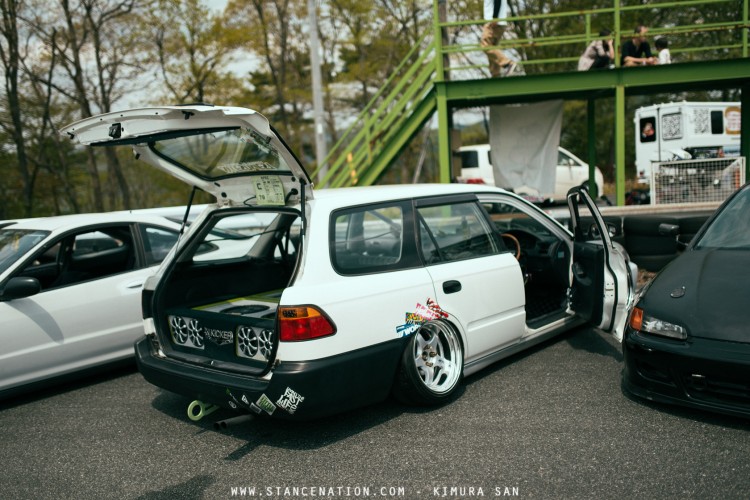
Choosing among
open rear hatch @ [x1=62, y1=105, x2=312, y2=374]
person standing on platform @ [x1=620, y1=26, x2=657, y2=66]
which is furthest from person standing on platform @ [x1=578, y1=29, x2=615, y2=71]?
open rear hatch @ [x1=62, y1=105, x2=312, y2=374]

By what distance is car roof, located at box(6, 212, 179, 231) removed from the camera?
5465mm

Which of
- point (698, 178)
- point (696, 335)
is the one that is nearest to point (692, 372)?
point (696, 335)

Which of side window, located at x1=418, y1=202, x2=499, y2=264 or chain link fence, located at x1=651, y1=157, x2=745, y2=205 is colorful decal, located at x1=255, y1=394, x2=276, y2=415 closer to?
side window, located at x1=418, y1=202, x2=499, y2=264

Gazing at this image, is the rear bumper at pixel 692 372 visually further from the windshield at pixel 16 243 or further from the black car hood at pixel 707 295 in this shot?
the windshield at pixel 16 243

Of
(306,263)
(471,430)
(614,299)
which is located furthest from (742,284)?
(306,263)

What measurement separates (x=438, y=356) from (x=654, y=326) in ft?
4.65

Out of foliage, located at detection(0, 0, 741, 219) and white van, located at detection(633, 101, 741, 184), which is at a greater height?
foliage, located at detection(0, 0, 741, 219)

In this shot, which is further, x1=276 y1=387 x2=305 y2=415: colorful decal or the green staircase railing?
the green staircase railing

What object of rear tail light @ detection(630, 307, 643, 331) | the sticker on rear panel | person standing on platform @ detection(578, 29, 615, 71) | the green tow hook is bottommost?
the green tow hook

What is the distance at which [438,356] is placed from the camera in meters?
4.44

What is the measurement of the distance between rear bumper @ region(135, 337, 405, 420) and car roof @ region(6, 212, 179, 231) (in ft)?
6.77

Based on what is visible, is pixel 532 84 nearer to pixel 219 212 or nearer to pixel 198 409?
pixel 219 212

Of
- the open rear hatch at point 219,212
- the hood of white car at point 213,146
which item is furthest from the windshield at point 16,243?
the hood of white car at point 213,146

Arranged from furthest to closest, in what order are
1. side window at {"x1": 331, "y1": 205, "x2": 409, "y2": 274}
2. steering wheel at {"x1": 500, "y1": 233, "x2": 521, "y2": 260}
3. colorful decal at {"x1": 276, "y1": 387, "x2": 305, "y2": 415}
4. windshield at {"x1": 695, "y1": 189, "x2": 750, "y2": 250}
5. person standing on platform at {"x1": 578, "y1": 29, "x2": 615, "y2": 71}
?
person standing on platform at {"x1": 578, "y1": 29, "x2": 615, "y2": 71}
steering wheel at {"x1": 500, "y1": 233, "x2": 521, "y2": 260}
windshield at {"x1": 695, "y1": 189, "x2": 750, "y2": 250}
side window at {"x1": 331, "y1": 205, "x2": 409, "y2": 274}
colorful decal at {"x1": 276, "y1": 387, "x2": 305, "y2": 415}
